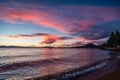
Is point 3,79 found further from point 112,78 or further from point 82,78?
point 112,78

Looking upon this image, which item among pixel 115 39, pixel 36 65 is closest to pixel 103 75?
pixel 36 65

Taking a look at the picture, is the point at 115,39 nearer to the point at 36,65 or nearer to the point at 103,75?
the point at 36,65

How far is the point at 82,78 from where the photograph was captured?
51.2ft

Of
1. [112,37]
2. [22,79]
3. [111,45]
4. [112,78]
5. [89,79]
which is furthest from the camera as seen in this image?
[111,45]

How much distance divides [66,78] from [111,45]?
131 meters

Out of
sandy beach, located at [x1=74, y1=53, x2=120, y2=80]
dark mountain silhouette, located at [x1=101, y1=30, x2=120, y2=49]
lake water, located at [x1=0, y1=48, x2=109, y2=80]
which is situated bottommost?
sandy beach, located at [x1=74, y1=53, x2=120, y2=80]

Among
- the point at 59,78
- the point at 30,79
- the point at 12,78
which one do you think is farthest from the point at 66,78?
the point at 12,78

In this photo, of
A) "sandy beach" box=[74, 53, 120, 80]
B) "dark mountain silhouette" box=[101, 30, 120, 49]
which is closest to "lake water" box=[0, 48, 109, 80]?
"sandy beach" box=[74, 53, 120, 80]

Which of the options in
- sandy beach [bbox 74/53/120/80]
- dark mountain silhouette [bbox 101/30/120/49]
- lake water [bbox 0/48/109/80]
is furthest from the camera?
dark mountain silhouette [bbox 101/30/120/49]

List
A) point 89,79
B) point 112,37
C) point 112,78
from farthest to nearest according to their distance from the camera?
point 112,37 < point 89,79 < point 112,78

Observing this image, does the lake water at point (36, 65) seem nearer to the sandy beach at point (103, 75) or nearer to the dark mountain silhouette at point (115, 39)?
the sandy beach at point (103, 75)

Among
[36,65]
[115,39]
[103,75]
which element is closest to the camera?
[103,75]

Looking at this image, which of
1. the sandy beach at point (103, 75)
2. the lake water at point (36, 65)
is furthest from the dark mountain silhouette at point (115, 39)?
the sandy beach at point (103, 75)

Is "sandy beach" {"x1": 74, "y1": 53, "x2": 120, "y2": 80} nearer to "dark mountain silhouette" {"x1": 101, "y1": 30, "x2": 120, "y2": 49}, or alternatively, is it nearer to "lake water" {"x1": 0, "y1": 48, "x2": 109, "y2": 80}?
"lake water" {"x1": 0, "y1": 48, "x2": 109, "y2": 80}
